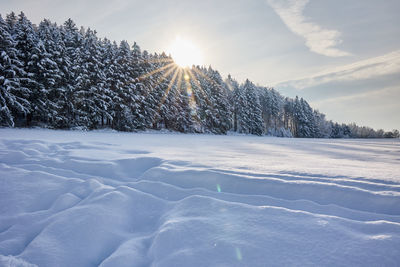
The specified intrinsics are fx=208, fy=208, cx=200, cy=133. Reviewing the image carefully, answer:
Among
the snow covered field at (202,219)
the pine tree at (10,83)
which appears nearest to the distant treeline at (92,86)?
the pine tree at (10,83)

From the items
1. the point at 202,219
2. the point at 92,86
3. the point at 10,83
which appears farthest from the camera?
the point at 92,86

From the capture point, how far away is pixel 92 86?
22516 millimetres

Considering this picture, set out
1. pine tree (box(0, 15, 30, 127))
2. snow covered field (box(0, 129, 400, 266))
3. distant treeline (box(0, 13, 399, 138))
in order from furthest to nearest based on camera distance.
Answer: distant treeline (box(0, 13, 399, 138)), pine tree (box(0, 15, 30, 127)), snow covered field (box(0, 129, 400, 266))

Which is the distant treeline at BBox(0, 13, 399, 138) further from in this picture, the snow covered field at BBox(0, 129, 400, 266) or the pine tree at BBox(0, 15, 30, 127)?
the snow covered field at BBox(0, 129, 400, 266)

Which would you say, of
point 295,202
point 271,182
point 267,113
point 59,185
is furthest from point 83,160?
point 267,113

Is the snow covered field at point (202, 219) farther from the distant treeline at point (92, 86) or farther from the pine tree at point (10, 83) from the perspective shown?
the distant treeline at point (92, 86)

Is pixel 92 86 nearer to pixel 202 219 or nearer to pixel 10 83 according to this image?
pixel 10 83

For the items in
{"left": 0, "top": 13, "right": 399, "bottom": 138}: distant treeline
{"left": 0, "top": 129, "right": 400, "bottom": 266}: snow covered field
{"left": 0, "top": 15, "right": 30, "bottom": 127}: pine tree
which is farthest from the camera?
{"left": 0, "top": 13, "right": 399, "bottom": 138}: distant treeline

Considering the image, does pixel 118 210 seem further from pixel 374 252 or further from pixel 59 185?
pixel 374 252

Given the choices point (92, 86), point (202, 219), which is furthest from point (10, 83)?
point (202, 219)

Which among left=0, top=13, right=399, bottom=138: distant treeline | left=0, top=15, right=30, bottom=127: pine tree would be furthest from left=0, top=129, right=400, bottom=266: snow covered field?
left=0, top=13, right=399, bottom=138: distant treeline

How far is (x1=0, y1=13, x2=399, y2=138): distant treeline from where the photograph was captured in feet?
61.4

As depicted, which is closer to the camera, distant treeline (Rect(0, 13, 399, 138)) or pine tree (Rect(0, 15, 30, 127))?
pine tree (Rect(0, 15, 30, 127))

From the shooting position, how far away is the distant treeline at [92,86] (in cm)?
1872
